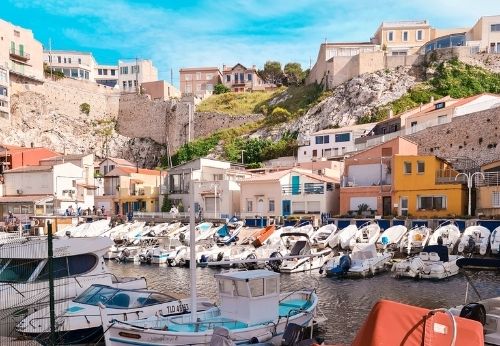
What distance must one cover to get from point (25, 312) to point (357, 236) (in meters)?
24.7

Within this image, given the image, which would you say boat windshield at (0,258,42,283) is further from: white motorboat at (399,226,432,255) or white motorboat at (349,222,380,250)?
white motorboat at (399,226,432,255)

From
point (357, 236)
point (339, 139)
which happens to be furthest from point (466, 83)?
point (357, 236)

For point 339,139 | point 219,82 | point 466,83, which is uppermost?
point 219,82

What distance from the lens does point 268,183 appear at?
4822 centimetres

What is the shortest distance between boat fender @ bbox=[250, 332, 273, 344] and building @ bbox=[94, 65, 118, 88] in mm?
133629

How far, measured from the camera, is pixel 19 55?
91062mm

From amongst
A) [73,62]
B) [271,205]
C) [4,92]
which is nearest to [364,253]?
[271,205]

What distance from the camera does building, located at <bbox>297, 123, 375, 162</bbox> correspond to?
2539 inches

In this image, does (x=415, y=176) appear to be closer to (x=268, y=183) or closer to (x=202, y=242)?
(x=268, y=183)

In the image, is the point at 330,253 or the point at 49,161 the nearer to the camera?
the point at 330,253

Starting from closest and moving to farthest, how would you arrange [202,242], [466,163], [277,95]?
1. [202,242]
2. [466,163]
3. [277,95]

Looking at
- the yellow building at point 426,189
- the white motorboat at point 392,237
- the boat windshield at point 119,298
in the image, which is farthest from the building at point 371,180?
the boat windshield at point 119,298

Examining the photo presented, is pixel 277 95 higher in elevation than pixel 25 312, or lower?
higher

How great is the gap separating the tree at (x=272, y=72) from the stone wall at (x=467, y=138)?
229 ft
